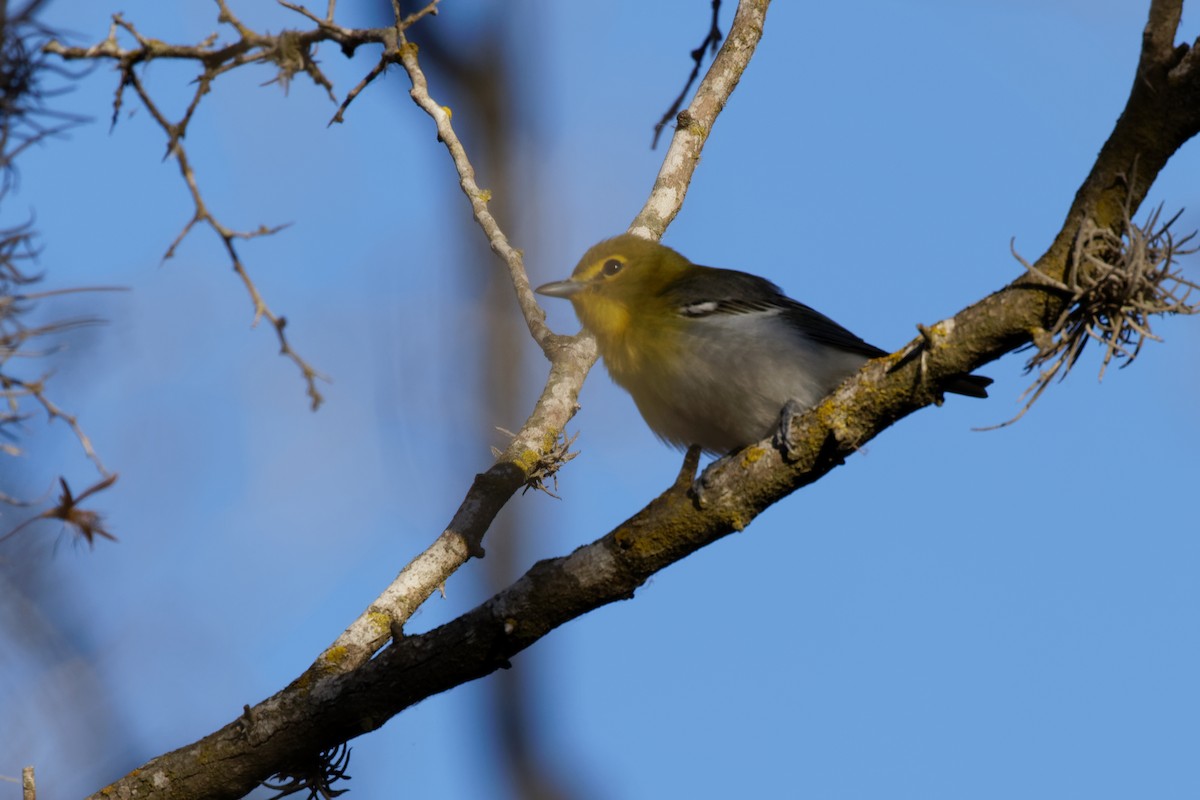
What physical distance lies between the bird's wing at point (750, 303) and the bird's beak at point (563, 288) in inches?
17.8

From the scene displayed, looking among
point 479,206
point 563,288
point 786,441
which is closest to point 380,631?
point 786,441

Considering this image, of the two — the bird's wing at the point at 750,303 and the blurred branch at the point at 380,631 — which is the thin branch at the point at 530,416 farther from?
the bird's wing at the point at 750,303

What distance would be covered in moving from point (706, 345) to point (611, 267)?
1.02 metres

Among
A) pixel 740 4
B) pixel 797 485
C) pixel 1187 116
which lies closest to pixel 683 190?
pixel 740 4

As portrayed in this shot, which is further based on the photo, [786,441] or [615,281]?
[615,281]

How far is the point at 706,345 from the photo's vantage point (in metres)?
5.27

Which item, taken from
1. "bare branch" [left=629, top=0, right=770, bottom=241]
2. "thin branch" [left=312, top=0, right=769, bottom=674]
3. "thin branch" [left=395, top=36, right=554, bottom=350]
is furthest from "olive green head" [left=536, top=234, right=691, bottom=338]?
"thin branch" [left=395, top=36, right=554, bottom=350]

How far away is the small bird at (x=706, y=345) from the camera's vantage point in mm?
5008

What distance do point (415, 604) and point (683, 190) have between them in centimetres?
288

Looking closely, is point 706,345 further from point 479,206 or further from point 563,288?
point 479,206

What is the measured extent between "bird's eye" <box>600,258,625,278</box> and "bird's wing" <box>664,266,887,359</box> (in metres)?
0.30

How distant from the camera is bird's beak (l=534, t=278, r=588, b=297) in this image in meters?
5.98

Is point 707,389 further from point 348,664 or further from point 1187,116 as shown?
point 1187,116

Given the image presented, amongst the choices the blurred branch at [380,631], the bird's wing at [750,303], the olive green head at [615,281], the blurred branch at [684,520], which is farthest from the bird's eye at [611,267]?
the blurred branch at [684,520]
